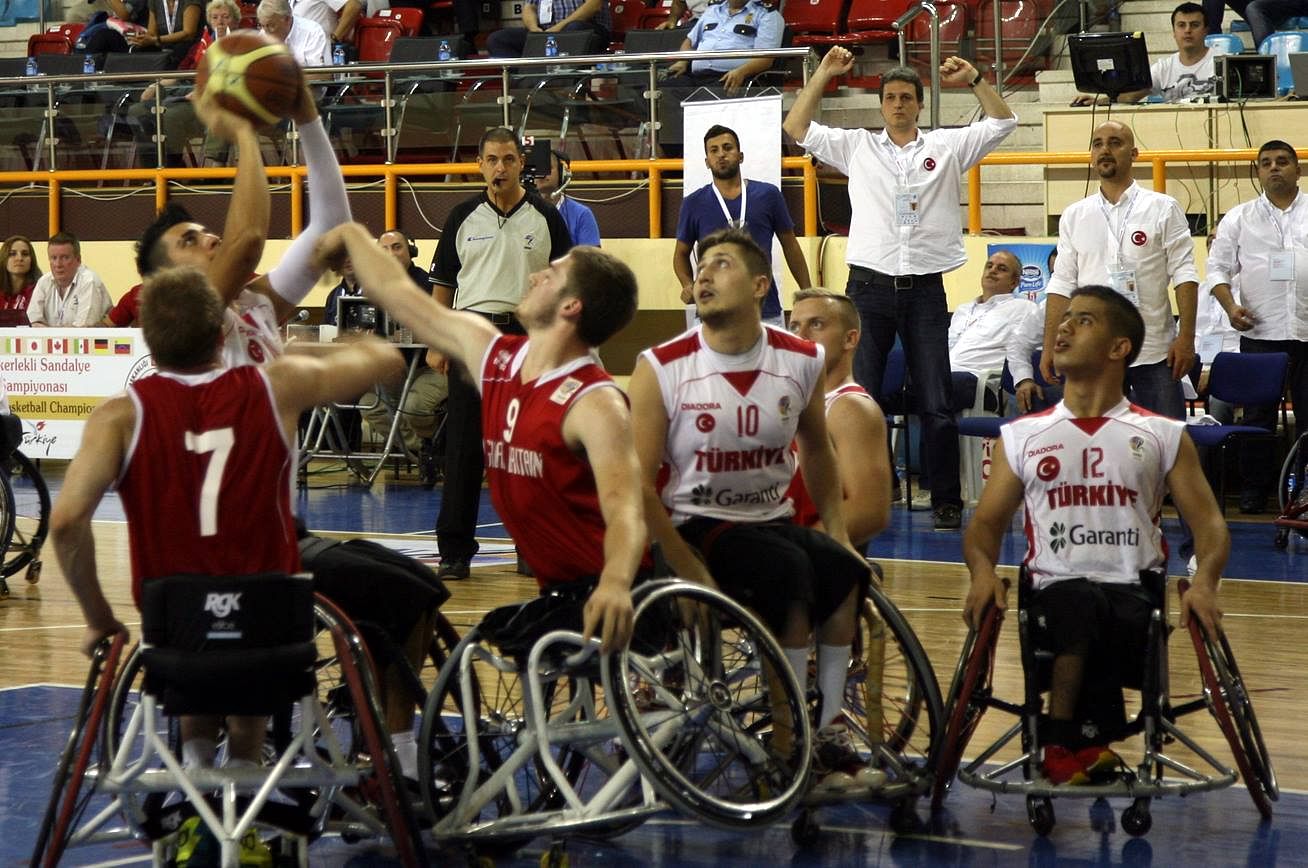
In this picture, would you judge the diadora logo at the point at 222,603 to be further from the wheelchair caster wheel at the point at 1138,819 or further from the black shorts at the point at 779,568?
the wheelchair caster wheel at the point at 1138,819

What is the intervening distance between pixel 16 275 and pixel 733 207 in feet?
18.0

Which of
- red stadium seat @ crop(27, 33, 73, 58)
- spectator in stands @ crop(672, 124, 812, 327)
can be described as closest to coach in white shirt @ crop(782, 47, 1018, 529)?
spectator in stands @ crop(672, 124, 812, 327)

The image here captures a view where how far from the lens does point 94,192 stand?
13.6m

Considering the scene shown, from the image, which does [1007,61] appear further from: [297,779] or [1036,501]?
[297,779]

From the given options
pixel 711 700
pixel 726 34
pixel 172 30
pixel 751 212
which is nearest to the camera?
pixel 711 700

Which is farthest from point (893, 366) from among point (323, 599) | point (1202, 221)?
point (323, 599)

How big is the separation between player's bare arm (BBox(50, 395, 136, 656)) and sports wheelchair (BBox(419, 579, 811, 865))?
72 cm

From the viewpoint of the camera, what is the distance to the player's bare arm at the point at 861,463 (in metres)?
4.66

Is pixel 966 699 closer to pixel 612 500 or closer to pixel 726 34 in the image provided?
pixel 612 500

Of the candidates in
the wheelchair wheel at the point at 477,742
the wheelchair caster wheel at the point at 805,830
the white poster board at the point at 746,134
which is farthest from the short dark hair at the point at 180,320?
the white poster board at the point at 746,134

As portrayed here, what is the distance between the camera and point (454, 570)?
7.46 m

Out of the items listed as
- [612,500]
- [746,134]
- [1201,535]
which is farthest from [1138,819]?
[746,134]

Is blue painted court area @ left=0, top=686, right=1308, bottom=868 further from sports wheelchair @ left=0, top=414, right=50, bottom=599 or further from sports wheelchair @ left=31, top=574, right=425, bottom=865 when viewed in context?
sports wheelchair @ left=0, top=414, right=50, bottom=599

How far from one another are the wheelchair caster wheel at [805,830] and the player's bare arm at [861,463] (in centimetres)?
91
